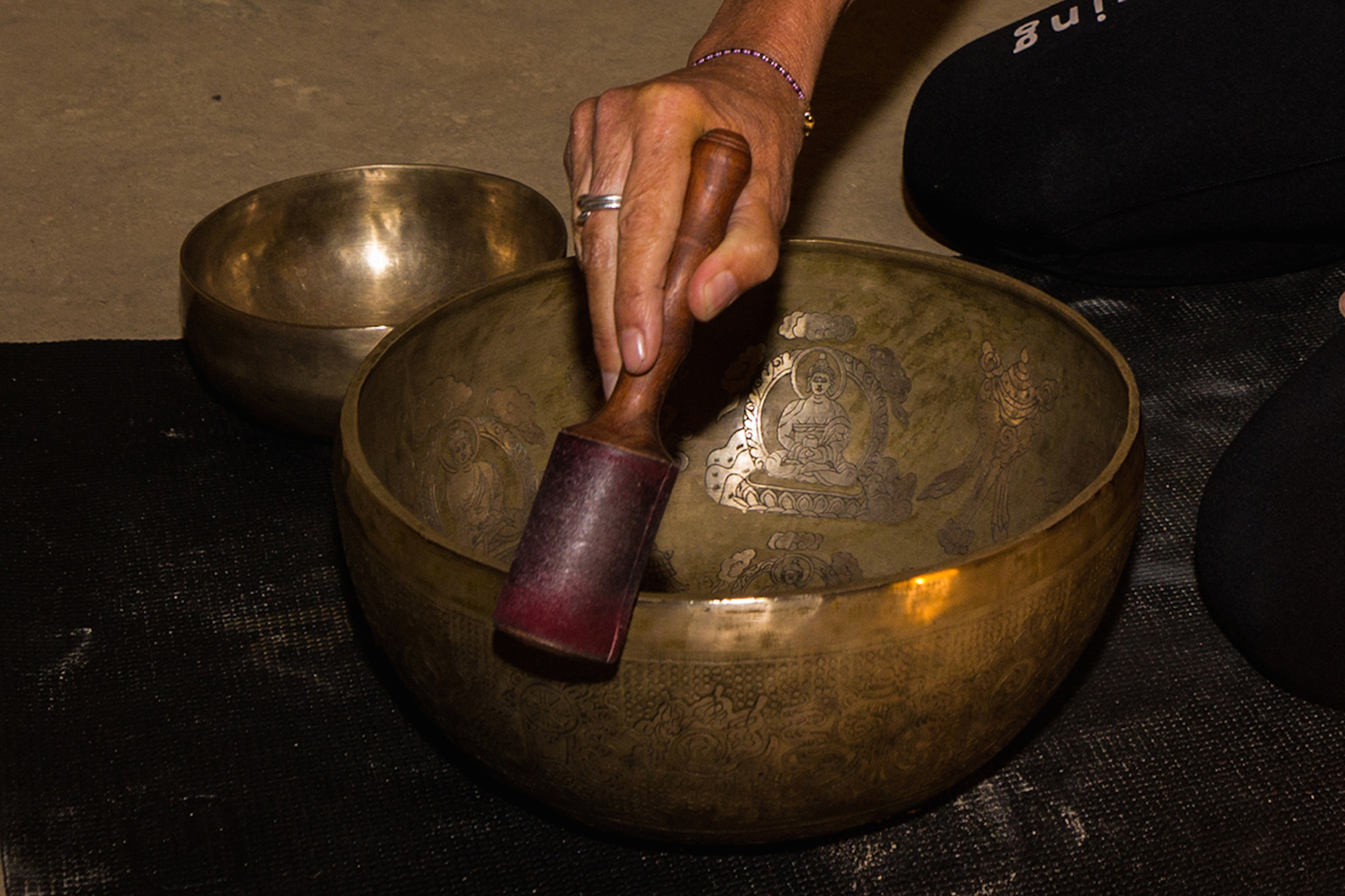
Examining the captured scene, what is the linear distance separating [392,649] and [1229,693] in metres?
0.63

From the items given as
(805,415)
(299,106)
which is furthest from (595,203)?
(299,106)

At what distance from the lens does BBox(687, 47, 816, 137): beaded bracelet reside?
983 millimetres

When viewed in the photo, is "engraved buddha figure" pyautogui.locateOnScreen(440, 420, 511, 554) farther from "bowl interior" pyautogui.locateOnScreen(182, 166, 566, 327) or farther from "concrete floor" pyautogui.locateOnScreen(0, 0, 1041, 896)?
"concrete floor" pyautogui.locateOnScreen(0, 0, 1041, 896)

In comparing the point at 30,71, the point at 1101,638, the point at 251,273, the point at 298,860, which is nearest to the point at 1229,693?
the point at 1101,638

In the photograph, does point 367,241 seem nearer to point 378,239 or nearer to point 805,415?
point 378,239

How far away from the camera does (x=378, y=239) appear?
1.51m

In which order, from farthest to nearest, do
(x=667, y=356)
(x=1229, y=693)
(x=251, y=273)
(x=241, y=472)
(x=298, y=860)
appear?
(x=251, y=273), (x=241, y=472), (x=1229, y=693), (x=298, y=860), (x=667, y=356)

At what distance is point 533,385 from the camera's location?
1061 mm

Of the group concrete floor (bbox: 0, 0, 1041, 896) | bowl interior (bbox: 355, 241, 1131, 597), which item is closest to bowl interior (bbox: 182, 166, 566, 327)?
concrete floor (bbox: 0, 0, 1041, 896)

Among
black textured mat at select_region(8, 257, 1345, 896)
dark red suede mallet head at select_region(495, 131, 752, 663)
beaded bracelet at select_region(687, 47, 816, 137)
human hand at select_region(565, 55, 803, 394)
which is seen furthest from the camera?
beaded bracelet at select_region(687, 47, 816, 137)

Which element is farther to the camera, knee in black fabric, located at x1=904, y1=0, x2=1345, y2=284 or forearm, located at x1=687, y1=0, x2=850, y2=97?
knee in black fabric, located at x1=904, y1=0, x2=1345, y2=284

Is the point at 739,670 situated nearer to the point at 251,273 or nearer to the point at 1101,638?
the point at 1101,638

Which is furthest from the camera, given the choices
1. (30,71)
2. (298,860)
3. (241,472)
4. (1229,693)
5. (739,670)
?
(30,71)

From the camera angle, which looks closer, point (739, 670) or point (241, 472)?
point (739, 670)
